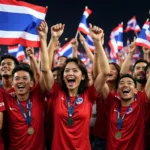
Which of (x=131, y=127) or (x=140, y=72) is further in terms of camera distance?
(x=140, y=72)

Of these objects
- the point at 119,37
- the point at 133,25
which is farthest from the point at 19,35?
the point at 133,25

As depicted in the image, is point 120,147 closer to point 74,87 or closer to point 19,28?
point 74,87

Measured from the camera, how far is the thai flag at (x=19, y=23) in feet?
13.8

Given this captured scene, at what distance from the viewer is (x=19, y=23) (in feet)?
14.1

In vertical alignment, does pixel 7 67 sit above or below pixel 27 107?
above

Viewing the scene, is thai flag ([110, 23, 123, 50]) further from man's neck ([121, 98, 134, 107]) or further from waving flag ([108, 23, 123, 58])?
man's neck ([121, 98, 134, 107])

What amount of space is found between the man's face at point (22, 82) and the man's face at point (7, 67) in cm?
60

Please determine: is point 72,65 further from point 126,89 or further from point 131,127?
point 131,127

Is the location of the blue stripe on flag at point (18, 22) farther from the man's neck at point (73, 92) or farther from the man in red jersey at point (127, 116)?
the man in red jersey at point (127, 116)

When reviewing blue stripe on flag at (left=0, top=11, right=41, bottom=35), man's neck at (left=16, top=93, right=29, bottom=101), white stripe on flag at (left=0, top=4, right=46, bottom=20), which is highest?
white stripe on flag at (left=0, top=4, right=46, bottom=20)

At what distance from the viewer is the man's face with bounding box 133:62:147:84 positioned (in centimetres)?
505

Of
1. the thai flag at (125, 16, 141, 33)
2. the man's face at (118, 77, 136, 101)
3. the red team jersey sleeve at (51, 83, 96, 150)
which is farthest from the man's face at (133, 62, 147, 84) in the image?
the thai flag at (125, 16, 141, 33)

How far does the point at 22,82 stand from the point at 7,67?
0.77 metres

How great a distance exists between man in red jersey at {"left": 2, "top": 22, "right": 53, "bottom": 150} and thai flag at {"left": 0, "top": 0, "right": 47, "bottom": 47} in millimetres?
297
